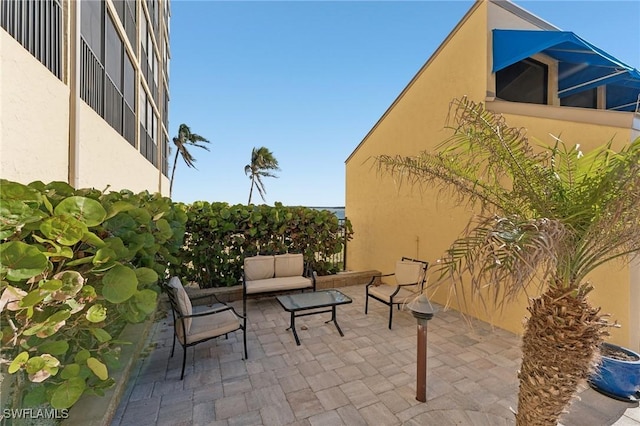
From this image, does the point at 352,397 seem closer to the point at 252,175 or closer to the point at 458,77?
the point at 458,77

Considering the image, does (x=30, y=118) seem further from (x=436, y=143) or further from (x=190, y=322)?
(x=436, y=143)

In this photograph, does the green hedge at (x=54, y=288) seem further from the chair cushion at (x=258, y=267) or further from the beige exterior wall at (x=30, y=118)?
the chair cushion at (x=258, y=267)

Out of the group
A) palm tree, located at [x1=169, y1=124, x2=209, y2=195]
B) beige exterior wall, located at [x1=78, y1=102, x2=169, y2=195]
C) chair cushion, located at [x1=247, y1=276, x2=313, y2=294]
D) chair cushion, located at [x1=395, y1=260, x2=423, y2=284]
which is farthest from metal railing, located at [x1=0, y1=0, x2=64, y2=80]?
palm tree, located at [x1=169, y1=124, x2=209, y2=195]

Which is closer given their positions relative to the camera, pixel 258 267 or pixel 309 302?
pixel 309 302

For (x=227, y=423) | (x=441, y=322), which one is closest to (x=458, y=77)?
(x=441, y=322)

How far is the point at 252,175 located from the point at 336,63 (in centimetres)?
1896

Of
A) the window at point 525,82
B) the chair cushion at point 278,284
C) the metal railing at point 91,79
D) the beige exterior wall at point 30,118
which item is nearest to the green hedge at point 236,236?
the chair cushion at point 278,284

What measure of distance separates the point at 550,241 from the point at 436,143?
4.33 meters

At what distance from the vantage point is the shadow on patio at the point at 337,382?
2.34 m

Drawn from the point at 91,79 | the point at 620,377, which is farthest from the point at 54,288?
the point at 91,79

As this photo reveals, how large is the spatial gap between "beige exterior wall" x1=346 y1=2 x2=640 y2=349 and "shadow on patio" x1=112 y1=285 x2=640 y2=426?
33.7 inches

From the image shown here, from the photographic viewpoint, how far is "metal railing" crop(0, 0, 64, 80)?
2.76 meters

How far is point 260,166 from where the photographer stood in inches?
1012

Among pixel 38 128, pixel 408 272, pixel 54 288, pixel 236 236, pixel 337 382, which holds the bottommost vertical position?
pixel 337 382
